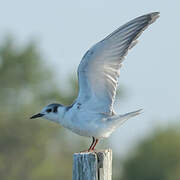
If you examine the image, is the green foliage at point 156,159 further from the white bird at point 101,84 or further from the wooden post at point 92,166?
the wooden post at point 92,166

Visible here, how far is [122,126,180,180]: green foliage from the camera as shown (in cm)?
2784

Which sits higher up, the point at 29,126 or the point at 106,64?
the point at 106,64

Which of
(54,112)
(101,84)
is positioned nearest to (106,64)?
(101,84)

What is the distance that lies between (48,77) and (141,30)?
2689 cm

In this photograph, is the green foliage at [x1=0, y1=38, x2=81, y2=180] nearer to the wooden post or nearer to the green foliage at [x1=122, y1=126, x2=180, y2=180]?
the green foliage at [x1=122, y1=126, x2=180, y2=180]

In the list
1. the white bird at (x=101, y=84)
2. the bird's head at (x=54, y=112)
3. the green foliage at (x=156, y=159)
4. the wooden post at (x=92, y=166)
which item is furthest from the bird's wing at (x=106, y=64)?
the green foliage at (x=156, y=159)

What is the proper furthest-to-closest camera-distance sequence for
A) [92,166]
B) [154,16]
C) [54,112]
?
[54,112]
[154,16]
[92,166]

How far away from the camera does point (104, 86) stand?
9336 mm

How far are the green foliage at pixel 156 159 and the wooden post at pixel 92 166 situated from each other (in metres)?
19.8

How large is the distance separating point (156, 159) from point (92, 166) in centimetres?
2159

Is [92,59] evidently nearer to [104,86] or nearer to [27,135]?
[104,86]

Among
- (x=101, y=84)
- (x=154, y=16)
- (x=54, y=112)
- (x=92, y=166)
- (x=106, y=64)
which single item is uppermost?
(x=154, y=16)

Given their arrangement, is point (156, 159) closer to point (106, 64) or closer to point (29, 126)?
point (29, 126)

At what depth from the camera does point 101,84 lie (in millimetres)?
9344
